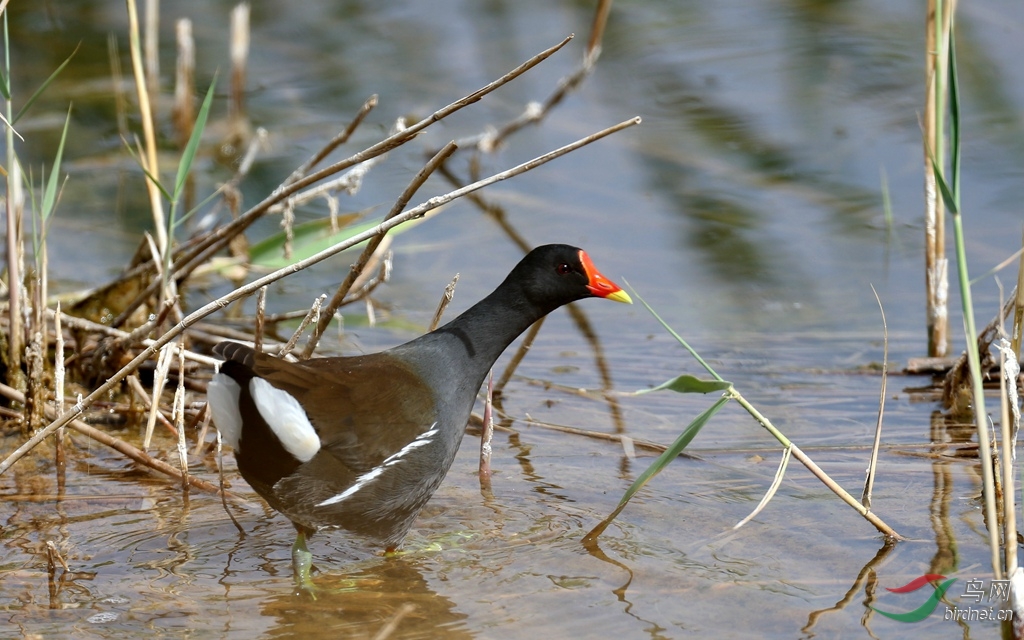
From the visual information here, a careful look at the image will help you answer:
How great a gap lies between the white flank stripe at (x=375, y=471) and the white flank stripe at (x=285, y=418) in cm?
17

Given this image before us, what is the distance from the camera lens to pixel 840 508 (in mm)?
3203

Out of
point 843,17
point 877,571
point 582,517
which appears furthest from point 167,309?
point 843,17

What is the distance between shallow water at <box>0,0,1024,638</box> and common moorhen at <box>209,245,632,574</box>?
195mm

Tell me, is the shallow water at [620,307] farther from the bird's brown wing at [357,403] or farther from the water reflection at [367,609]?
the bird's brown wing at [357,403]

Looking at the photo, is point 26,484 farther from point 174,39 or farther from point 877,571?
point 174,39

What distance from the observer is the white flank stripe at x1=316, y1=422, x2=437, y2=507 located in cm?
291

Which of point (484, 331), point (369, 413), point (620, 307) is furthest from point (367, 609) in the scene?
point (620, 307)

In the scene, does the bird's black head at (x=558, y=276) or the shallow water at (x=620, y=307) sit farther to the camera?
the bird's black head at (x=558, y=276)

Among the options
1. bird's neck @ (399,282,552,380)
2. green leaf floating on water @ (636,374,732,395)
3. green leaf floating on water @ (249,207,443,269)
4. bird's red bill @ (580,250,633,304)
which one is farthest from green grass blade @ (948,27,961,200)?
green leaf floating on water @ (249,207,443,269)

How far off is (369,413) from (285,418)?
28 centimetres

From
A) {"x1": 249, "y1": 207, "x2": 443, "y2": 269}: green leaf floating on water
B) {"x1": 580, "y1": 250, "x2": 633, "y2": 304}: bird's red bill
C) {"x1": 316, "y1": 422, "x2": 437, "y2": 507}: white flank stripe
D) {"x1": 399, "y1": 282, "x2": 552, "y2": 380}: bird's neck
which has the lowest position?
{"x1": 316, "y1": 422, "x2": 437, "y2": 507}: white flank stripe

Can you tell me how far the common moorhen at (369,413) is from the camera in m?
2.74

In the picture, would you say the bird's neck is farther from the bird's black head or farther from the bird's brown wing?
the bird's brown wing

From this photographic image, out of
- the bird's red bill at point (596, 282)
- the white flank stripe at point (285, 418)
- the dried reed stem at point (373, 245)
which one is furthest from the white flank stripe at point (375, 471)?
the bird's red bill at point (596, 282)
